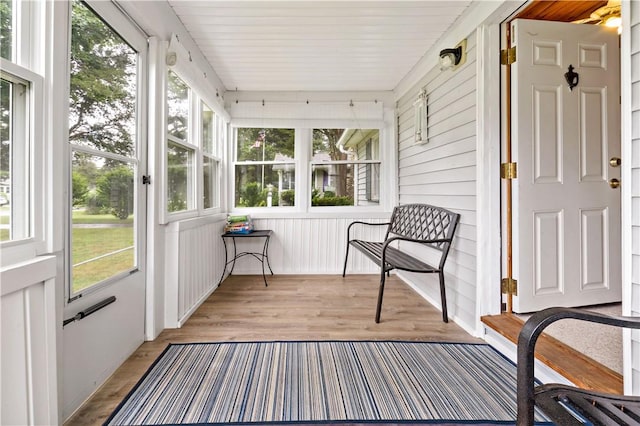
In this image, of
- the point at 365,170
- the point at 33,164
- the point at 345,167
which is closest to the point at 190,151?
the point at 33,164

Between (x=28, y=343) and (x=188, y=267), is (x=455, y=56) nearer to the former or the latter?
(x=188, y=267)

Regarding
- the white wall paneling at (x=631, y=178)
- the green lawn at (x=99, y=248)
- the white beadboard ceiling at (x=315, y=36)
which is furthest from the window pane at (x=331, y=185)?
the white wall paneling at (x=631, y=178)

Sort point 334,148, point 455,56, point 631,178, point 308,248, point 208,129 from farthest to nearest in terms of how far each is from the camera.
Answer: point 334,148 < point 308,248 < point 208,129 < point 455,56 < point 631,178

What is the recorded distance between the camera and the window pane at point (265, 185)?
11.6ft

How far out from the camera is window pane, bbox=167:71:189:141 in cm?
215

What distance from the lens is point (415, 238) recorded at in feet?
8.68

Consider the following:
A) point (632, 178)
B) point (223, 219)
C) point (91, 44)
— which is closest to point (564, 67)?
point (632, 178)

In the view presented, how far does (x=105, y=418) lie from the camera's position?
1.22 m

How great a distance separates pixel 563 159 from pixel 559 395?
5.55ft

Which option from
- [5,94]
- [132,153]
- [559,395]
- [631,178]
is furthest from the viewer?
[132,153]

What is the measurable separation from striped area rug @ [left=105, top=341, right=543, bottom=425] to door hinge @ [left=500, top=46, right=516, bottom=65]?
1953mm

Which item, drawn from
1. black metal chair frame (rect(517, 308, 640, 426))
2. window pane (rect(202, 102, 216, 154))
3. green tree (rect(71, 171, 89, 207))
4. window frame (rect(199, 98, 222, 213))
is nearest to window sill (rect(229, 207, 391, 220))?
window frame (rect(199, 98, 222, 213))

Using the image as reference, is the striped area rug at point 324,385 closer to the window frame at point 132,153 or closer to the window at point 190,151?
the window frame at point 132,153

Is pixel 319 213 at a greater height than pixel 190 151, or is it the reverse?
pixel 190 151
